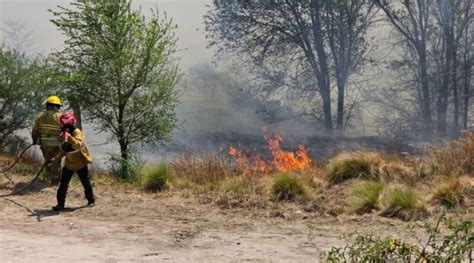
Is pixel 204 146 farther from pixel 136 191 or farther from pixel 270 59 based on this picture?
pixel 136 191

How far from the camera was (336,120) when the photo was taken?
27656 mm

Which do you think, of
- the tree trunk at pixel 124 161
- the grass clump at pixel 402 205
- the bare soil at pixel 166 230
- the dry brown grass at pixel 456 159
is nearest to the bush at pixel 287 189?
the bare soil at pixel 166 230

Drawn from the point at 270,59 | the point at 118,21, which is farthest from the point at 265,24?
the point at 118,21

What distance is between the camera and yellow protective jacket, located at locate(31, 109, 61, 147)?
9.09 m

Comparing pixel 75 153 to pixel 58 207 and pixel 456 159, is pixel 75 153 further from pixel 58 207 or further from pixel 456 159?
pixel 456 159

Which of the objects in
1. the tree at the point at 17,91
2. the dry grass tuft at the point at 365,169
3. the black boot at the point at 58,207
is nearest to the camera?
the black boot at the point at 58,207

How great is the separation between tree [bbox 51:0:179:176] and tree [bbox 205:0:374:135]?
1391 centimetres

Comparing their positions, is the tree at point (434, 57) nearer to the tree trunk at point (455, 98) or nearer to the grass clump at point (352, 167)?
the tree trunk at point (455, 98)

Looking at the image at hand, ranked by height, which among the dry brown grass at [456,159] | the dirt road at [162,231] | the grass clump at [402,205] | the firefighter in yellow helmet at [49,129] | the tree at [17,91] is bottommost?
the dirt road at [162,231]

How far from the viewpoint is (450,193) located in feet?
22.7

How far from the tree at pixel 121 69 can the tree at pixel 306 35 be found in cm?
1391

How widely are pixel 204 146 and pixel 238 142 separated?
6.47 feet

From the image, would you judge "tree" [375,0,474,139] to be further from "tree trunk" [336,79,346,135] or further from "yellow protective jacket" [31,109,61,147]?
"yellow protective jacket" [31,109,61,147]

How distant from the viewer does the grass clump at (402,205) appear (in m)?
6.61
